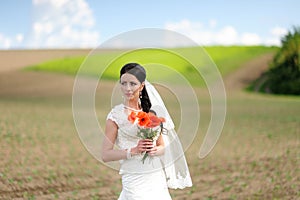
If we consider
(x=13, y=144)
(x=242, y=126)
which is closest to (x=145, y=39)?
(x=13, y=144)

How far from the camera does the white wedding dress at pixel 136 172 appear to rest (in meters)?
3.72

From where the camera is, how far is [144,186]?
12.7 ft

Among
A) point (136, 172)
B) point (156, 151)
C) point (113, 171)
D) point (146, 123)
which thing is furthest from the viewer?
point (113, 171)

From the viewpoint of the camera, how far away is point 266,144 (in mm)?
16203

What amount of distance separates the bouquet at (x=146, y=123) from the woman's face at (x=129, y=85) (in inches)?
5.6

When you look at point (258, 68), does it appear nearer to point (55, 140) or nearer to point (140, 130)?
point (55, 140)

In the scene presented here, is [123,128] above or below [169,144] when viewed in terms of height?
above

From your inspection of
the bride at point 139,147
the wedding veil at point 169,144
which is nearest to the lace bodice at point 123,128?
the bride at point 139,147

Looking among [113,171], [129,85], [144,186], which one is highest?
[129,85]

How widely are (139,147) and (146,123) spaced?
188mm

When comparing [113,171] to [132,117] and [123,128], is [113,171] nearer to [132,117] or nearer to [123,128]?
[123,128]

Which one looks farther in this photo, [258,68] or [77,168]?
[258,68]

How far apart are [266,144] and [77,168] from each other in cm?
684

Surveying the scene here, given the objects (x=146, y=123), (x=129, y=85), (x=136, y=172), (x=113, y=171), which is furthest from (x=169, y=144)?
(x=113, y=171)
